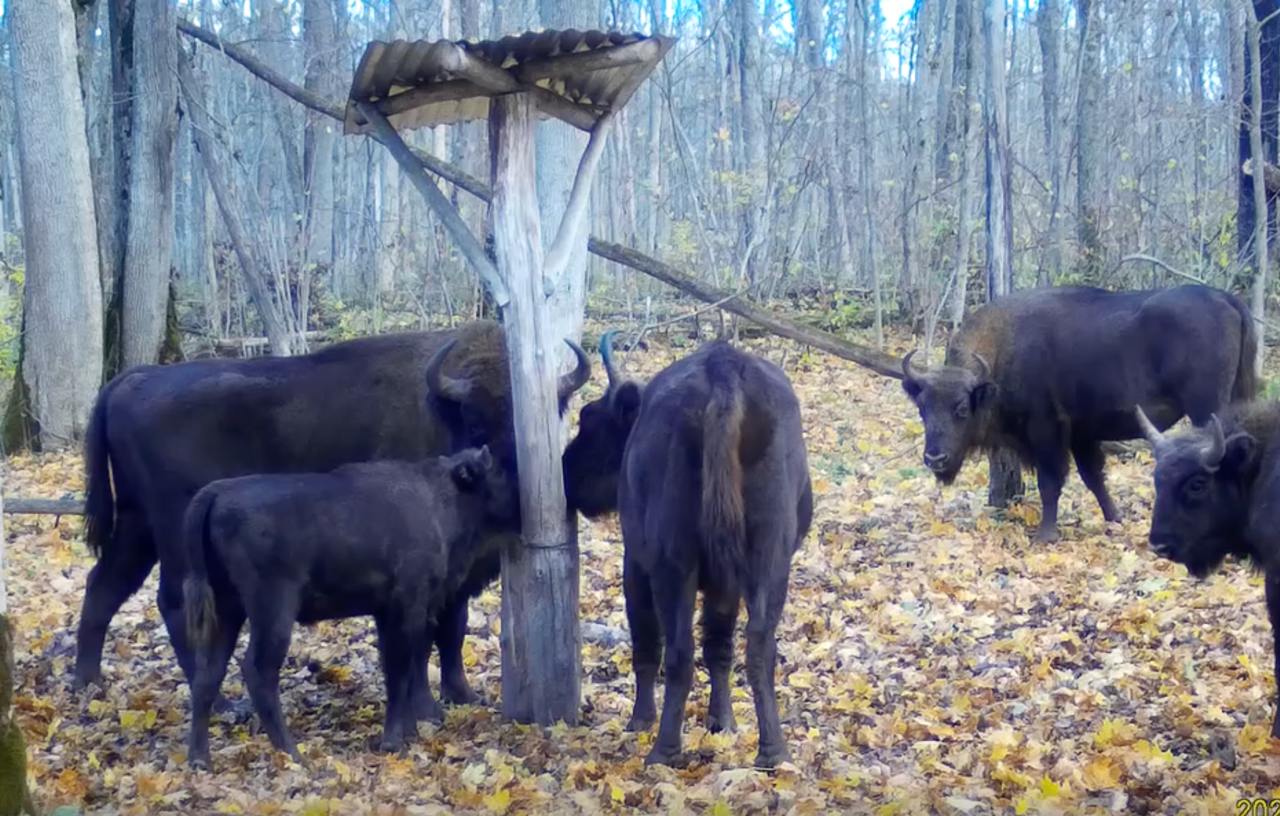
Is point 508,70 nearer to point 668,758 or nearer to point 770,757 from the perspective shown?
point 668,758

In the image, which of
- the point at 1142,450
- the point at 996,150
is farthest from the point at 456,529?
the point at 1142,450

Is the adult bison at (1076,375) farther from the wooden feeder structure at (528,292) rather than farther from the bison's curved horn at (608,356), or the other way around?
the wooden feeder structure at (528,292)

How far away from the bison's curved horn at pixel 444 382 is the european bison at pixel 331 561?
0.70 metres

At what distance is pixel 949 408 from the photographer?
41.0 feet

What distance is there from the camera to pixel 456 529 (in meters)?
7.45

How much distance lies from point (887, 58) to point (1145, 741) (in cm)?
4003

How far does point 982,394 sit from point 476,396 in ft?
20.6

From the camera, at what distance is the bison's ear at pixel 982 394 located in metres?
12.6

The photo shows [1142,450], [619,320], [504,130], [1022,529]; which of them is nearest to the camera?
[504,130]

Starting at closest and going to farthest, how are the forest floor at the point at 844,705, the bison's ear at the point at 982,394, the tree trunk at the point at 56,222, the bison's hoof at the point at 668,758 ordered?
the forest floor at the point at 844,705
the bison's hoof at the point at 668,758
the bison's ear at the point at 982,394
the tree trunk at the point at 56,222

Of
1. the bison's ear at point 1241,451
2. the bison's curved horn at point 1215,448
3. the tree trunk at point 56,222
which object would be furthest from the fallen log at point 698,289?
the tree trunk at point 56,222

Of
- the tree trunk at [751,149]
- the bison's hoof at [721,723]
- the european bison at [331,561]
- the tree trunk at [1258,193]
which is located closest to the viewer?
the european bison at [331,561]

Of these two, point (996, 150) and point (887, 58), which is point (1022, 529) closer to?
point (996, 150)

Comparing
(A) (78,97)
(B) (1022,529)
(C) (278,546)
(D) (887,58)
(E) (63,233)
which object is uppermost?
(D) (887,58)
